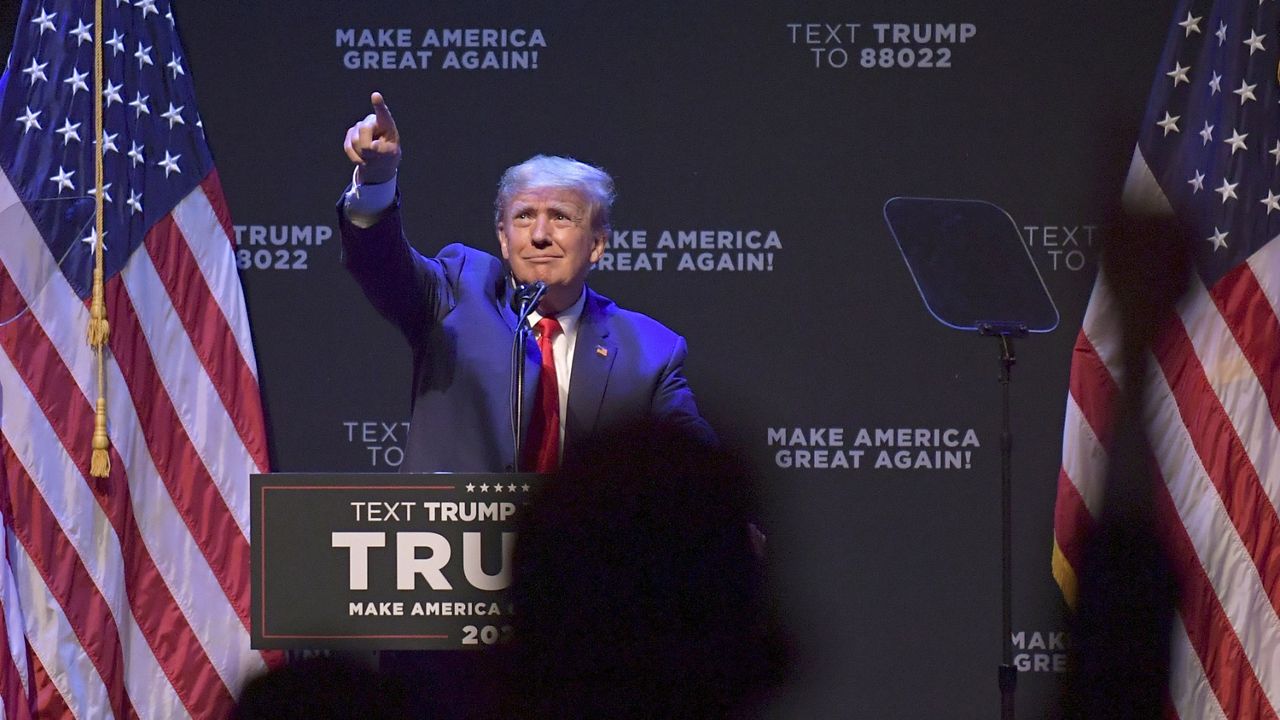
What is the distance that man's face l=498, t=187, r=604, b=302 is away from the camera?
2.74m

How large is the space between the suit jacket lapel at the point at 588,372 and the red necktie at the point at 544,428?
0.03 metres

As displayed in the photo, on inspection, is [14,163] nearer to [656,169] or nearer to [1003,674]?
[656,169]

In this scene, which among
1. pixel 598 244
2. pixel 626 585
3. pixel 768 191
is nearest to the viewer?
pixel 626 585

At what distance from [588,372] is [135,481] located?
179 centimetres

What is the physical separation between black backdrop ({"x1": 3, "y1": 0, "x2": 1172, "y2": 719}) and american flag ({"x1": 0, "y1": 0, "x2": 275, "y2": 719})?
0.20m

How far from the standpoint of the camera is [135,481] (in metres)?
3.86

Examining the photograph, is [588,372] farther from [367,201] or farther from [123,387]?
[123,387]

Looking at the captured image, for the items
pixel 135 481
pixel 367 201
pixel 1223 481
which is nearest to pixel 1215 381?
pixel 1223 481

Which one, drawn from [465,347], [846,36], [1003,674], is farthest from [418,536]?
[846,36]

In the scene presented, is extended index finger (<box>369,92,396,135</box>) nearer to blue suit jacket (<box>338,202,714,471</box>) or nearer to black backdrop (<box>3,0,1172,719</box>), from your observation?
blue suit jacket (<box>338,202,714,471</box>)

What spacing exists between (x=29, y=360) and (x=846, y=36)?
101 inches

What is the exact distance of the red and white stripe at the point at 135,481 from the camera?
3.75 meters

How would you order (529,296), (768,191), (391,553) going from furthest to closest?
(768,191)
(529,296)
(391,553)

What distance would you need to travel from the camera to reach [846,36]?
163 inches
